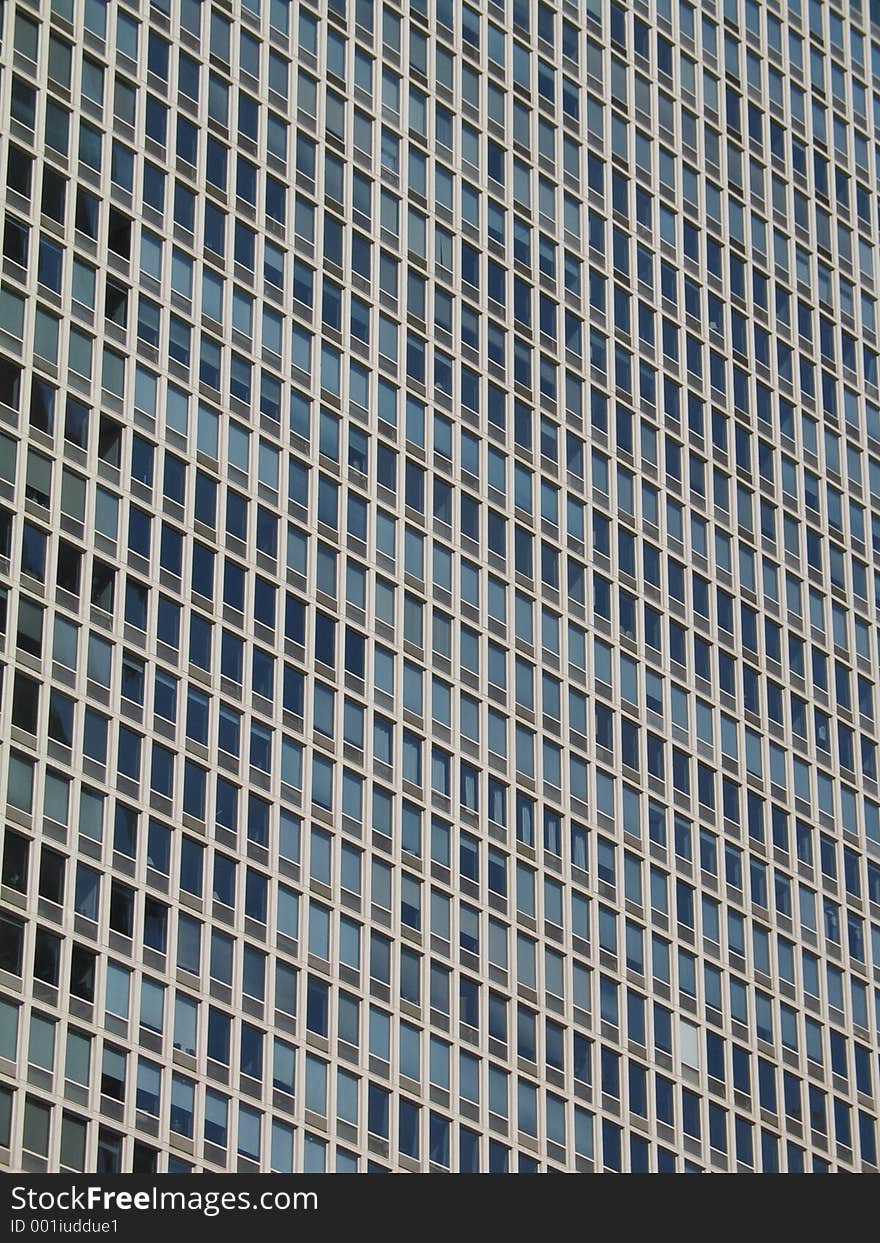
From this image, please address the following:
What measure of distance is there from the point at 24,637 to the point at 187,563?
798cm

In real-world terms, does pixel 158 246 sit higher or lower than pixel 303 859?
higher

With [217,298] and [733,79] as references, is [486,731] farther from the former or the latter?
[733,79]

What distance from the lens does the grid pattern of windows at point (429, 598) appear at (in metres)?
114

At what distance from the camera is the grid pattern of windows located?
114188 mm

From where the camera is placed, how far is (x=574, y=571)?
133500mm

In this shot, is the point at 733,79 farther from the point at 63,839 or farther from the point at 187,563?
the point at 63,839

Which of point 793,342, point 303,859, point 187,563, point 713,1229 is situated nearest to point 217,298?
point 187,563

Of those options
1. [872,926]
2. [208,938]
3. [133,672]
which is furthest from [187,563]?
[872,926]

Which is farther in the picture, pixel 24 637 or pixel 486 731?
pixel 486 731

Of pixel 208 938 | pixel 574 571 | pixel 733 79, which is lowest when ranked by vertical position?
pixel 208 938

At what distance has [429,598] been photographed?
127188mm

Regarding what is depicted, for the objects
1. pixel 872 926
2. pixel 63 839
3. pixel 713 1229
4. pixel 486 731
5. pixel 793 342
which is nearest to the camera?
pixel 713 1229

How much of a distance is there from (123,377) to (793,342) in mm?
37237

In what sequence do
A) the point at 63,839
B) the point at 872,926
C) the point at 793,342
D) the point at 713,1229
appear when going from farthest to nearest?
1. the point at 793,342
2. the point at 872,926
3. the point at 63,839
4. the point at 713,1229
